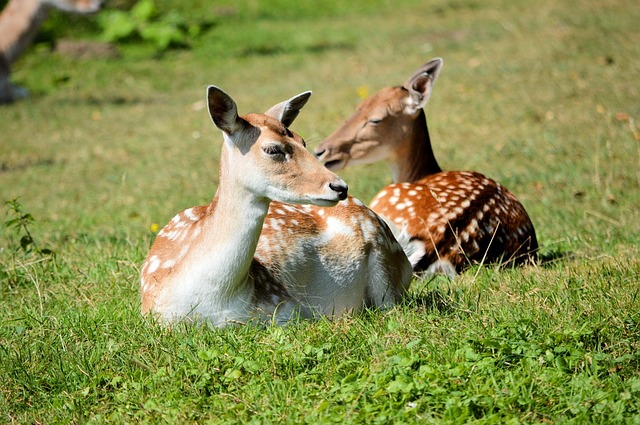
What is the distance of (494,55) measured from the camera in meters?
12.9

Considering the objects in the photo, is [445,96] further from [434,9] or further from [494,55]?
[434,9]

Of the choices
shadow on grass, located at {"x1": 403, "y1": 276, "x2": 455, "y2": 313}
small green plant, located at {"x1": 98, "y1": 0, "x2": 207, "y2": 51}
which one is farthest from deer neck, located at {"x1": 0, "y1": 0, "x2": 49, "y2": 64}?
shadow on grass, located at {"x1": 403, "y1": 276, "x2": 455, "y2": 313}

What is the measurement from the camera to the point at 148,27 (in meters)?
15.6

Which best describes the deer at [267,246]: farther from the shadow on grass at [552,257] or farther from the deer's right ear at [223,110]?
the shadow on grass at [552,257]

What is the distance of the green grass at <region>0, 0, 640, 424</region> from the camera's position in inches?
142

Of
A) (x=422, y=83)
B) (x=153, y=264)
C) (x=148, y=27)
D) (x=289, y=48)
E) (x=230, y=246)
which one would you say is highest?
(x=422, y=83)

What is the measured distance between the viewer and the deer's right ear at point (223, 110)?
398 centimetres

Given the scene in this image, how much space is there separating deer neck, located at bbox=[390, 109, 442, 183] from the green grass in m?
0.66

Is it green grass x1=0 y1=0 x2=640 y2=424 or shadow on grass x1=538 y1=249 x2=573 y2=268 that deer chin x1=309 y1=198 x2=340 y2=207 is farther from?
shadow on grass x1=538 y1=249 x2=573 y2=268

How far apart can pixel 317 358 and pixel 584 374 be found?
1.11m

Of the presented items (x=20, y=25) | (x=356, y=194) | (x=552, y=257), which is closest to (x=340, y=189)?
(x=552, y=257)

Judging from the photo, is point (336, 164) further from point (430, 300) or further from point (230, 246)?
point (230, 246)

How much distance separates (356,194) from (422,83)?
1.26 metres

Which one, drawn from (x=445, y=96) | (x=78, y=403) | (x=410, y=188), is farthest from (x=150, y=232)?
(x=445, y=96)
